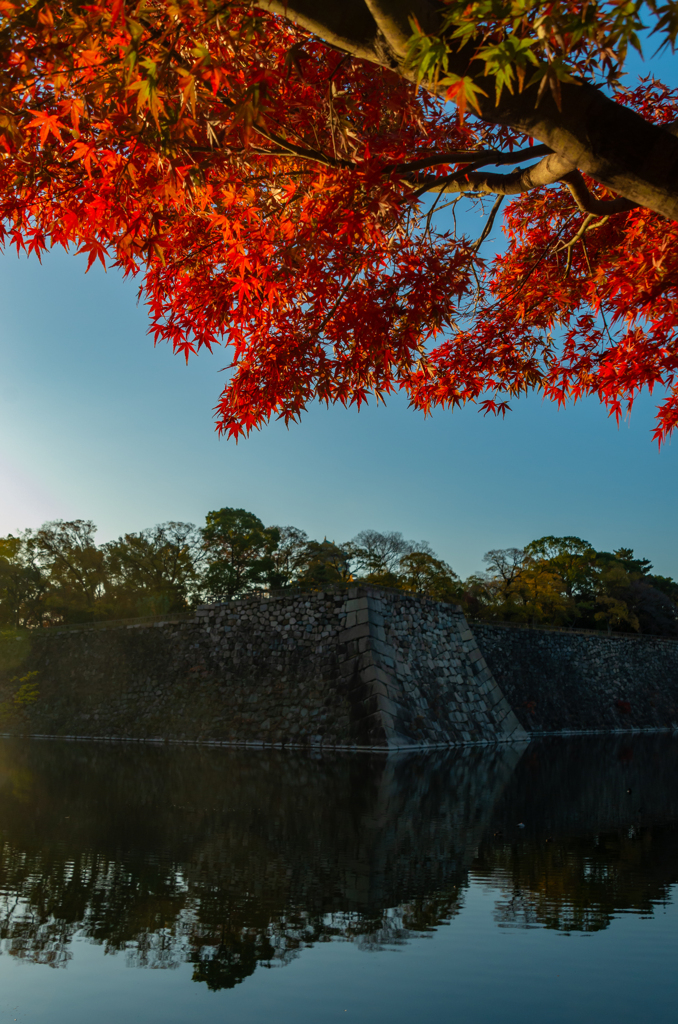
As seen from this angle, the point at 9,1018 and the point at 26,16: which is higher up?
the point at 26,16

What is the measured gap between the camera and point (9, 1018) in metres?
3.01

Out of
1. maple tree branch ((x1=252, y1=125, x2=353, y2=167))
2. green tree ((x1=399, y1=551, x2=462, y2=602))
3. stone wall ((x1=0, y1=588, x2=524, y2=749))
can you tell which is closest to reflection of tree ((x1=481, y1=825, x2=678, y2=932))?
maple tree branch ((x1=252, y1=125, x2=353, y2=167))

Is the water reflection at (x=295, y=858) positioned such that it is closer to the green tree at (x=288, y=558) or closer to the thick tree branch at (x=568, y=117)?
the thick tree branch at (x=568, y=117)

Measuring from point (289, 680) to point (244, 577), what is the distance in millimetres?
21074

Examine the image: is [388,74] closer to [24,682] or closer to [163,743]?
[163,743]

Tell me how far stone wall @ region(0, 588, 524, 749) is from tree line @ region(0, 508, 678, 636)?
997 centimetres

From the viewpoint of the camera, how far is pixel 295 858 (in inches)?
230

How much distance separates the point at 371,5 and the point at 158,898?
4.71 metres

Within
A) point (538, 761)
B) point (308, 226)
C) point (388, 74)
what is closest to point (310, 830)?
point (308, 226)

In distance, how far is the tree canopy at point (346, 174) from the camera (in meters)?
3.01

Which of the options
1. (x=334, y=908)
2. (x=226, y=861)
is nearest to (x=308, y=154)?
(x=334, y=908)

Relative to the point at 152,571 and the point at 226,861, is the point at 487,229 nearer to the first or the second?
the point at 226,861

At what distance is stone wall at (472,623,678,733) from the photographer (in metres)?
28.2

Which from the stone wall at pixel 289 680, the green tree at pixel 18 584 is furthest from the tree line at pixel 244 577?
the stone wall at pixel 289 680
